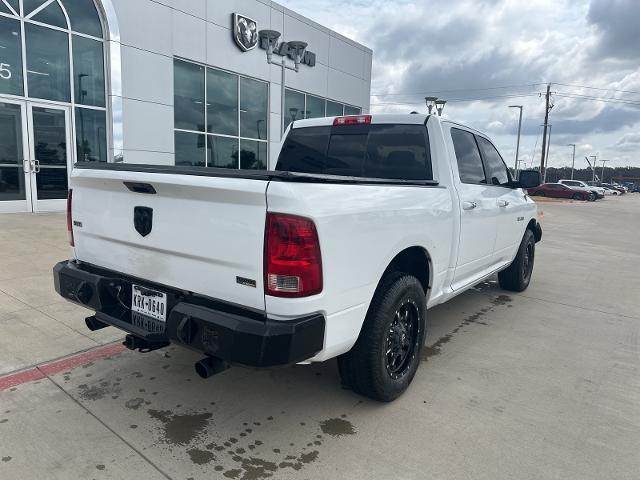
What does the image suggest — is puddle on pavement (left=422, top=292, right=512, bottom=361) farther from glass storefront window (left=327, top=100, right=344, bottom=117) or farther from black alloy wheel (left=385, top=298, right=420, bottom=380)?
glass storefront window (left=327, top=100, right=344, bottom=117)

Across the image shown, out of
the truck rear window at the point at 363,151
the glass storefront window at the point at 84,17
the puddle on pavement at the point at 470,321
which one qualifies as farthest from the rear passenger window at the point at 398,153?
the glass storefront window at the point at 84,17

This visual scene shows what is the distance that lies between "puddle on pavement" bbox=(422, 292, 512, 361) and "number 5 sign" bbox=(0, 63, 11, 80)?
35.5ft

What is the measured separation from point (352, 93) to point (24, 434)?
20.4m

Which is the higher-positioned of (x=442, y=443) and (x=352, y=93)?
(x=352, y=93)

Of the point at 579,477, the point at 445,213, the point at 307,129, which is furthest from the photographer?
the point at 307,129

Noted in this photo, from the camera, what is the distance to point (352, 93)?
21328 mm

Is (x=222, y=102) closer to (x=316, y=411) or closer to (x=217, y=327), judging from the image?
(x=316, y=411)

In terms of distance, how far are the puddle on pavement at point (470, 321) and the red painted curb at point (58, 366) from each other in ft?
8.28

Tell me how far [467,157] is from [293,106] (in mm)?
14931

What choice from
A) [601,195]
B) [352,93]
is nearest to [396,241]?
[352,93]

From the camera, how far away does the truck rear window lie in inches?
154

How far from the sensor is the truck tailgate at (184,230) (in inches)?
92.8

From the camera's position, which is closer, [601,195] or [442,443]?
[442,443]

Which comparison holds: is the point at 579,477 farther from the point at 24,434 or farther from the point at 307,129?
the point at 307,129
